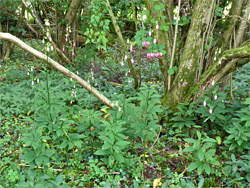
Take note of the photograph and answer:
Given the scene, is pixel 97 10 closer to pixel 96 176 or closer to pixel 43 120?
pixel 43 120

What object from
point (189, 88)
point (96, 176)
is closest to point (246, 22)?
point (189, 88)

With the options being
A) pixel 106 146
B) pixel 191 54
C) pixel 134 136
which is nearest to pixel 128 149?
pixel 134 136

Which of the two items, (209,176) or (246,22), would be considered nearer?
(209,176)

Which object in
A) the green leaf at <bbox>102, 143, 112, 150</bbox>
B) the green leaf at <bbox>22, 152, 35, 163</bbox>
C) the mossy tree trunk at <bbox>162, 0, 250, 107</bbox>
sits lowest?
the green leaf at <bbox>22, 152, 35, 163</bbox>

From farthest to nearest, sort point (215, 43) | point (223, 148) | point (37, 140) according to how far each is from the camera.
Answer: point (215, 43)
point (223, 148)
point (37, 140)

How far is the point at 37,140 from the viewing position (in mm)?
2322

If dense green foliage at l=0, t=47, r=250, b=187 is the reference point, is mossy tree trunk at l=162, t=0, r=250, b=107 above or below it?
above

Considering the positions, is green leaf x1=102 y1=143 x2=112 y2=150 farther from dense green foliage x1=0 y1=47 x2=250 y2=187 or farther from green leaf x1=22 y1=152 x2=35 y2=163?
green leaf x1=22 y1=152 x2=35 y2=163

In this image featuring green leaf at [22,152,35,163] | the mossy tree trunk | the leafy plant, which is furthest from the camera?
the mossy tree trunk

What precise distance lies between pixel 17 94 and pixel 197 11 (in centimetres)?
332

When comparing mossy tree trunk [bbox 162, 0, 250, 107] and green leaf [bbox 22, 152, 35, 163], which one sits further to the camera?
mossy tree trunk [bbox 162, 0, 250, 107]

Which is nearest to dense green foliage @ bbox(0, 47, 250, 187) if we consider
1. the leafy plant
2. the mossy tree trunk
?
the leafy plant

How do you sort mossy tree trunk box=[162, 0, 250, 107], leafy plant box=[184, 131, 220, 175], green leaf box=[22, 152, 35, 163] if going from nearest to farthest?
1. green leaf box=[22, 152, 35, 163]
2. leafy plant box=[184, 131, 220, 175]
3. mossy tree trunk box=[162, 0, 250, 107]

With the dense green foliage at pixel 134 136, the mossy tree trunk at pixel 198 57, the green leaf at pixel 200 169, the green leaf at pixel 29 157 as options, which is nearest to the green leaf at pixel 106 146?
the dense green foliage at pixel 134 136
